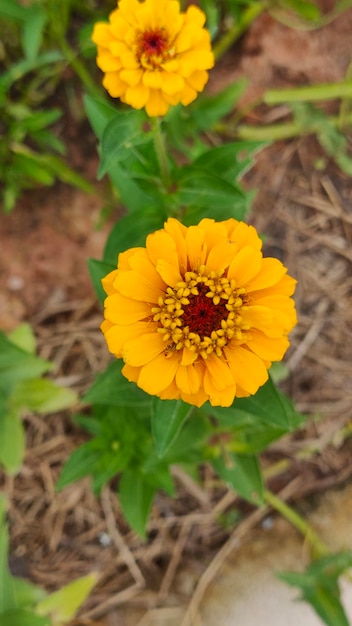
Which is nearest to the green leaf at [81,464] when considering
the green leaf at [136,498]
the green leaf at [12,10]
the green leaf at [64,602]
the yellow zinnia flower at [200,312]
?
the green leaf at [136,498]

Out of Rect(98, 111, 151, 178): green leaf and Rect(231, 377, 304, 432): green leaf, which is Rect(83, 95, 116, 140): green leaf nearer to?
Rect(98, 111, 151, 178): green leaf

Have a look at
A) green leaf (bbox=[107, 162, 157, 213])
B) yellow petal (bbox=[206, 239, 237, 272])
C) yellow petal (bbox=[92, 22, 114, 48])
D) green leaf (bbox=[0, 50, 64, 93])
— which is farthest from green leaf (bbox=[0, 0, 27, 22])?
yellow petal (bbox=[206, 239, 237, 272])

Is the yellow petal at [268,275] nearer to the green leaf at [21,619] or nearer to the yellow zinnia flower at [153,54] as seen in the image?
the yellow zinnia flower at [153,54]

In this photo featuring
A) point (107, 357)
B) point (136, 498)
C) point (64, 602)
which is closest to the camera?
point (136, 498)

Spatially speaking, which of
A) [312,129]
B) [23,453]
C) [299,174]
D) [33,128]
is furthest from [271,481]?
[33,128]

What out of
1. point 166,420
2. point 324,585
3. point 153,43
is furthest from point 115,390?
point 324,585

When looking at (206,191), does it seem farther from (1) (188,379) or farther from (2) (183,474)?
(2) (183,474)

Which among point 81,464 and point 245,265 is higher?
point 245,265
